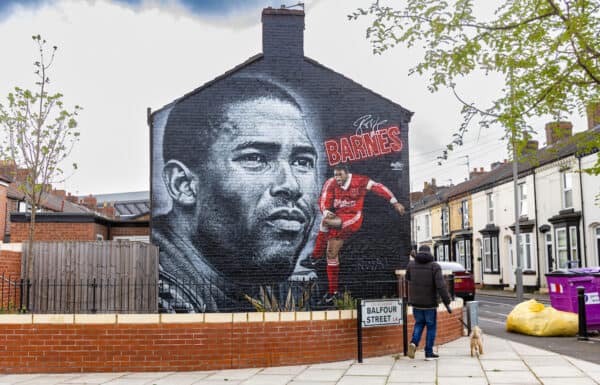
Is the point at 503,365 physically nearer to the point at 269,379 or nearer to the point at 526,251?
the point at 269,379

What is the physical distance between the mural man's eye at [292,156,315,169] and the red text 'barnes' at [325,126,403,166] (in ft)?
1.56

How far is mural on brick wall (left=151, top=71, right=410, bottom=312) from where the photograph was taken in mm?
16453

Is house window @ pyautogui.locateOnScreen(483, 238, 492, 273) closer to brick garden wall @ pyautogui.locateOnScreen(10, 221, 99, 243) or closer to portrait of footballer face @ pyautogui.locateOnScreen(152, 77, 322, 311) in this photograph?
portrait of footballer face @ pyautogui.locateOnScreen(152, 77, 322, 311)

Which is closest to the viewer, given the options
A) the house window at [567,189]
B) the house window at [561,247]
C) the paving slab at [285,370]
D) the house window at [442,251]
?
the paving slab at [285,370]

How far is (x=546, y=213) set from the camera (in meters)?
30.4

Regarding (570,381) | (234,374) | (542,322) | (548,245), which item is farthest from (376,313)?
(548,245)

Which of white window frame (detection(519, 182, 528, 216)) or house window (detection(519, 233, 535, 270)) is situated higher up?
white window frame (detection(519, 182, 528, 216))

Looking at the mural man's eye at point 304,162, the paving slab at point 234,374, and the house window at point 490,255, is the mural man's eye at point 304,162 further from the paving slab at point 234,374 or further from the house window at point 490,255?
the house window at point 490,255

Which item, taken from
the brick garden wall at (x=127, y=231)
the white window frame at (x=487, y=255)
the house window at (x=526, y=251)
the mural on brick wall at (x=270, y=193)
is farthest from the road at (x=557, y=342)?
the white window frame at (x=487, y=255)

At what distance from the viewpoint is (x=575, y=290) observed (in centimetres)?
1352

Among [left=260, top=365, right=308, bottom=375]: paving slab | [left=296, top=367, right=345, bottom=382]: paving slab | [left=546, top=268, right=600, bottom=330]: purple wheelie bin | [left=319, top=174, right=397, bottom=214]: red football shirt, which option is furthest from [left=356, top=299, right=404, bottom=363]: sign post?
[left=319, top=174, right=397, bottom=214]: red football shirt

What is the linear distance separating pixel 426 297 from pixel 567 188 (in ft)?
69.8

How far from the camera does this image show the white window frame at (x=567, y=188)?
2806cm

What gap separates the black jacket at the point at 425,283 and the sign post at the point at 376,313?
0.28m
